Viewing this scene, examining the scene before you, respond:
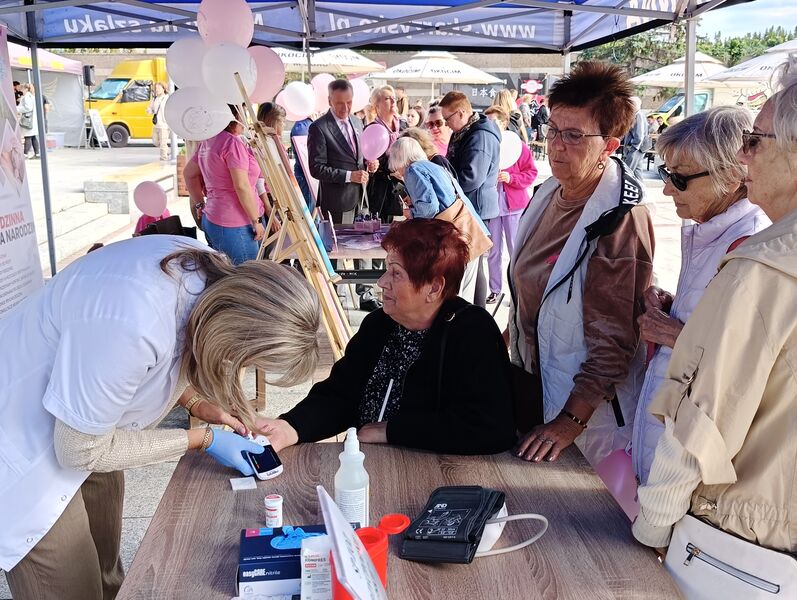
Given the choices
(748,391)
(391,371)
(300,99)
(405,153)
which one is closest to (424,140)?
(405,153)

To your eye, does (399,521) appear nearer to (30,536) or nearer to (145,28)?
(30,536)

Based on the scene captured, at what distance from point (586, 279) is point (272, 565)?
124 cm

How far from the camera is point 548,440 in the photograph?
2.00 m

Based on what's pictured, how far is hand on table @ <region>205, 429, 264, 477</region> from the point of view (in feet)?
6.04

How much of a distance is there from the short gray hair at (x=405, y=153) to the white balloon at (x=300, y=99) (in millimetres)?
2749

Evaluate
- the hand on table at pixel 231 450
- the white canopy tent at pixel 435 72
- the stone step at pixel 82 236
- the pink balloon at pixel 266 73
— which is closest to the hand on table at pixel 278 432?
the hand on table at pixel 231 450

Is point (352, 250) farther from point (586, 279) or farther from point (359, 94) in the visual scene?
point (359, 94)

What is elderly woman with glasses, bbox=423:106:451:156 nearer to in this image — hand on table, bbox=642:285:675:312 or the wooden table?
hand on table, bbox=642:285:675:312

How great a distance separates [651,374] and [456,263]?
0.61m

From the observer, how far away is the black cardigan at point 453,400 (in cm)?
196

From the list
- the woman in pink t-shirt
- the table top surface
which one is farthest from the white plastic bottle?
the woman in pink t-shirt

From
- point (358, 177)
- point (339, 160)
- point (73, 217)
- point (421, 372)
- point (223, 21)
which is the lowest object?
point (73, 217)

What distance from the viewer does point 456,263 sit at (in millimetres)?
2104

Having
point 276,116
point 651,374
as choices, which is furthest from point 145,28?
point 651,374
